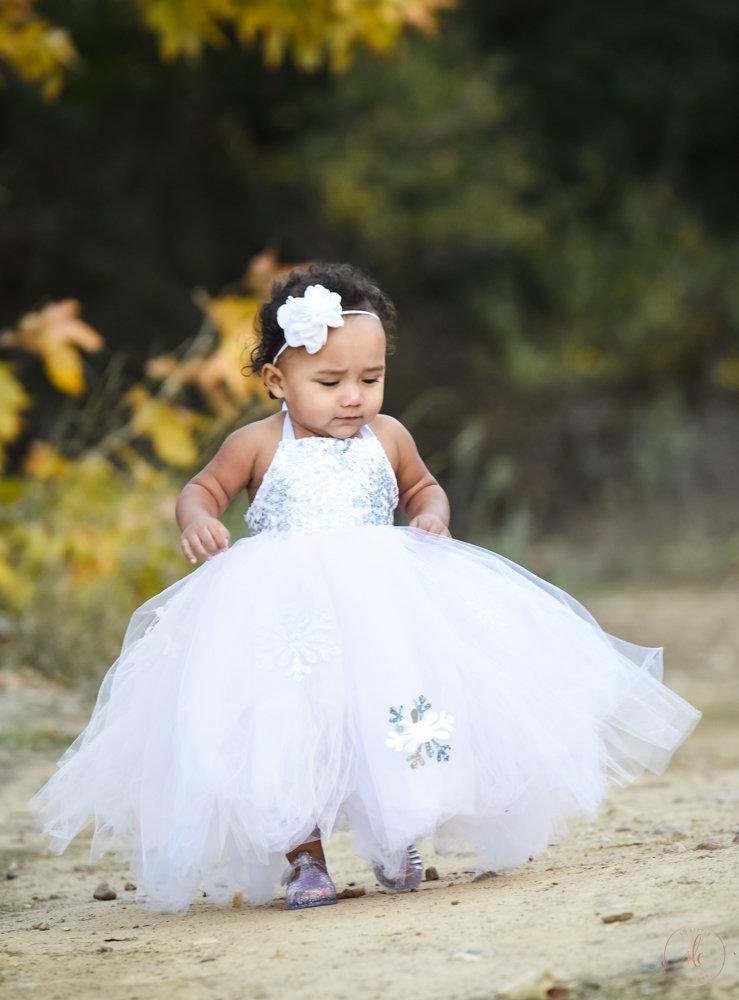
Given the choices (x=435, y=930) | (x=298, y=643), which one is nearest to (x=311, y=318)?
(x=298, y=643)

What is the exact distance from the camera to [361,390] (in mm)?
3604

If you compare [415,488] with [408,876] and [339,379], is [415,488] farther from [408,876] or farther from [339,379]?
[408,876]

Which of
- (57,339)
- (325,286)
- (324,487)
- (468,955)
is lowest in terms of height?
(468,955)

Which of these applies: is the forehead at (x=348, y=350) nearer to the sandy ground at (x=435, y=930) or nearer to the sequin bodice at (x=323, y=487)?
the sequin bodice at (x=323, y=487)

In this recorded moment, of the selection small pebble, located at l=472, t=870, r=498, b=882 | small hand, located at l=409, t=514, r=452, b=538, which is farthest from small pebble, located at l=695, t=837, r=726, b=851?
small hand, located at l=409, t=514, r=452, b=538

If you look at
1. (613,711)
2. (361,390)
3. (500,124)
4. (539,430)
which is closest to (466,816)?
(613,711)

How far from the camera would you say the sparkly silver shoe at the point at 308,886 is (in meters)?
3.35

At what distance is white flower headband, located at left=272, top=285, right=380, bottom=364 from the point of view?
3.54 m

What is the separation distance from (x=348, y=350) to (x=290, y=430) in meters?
0.24

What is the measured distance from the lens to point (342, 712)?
10.7 ft

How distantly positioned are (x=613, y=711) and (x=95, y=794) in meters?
1.11

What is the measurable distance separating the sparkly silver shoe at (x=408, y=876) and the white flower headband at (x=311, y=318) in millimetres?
1133

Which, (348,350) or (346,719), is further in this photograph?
(348,350)

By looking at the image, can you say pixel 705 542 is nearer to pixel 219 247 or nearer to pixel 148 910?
pixel 219 247
